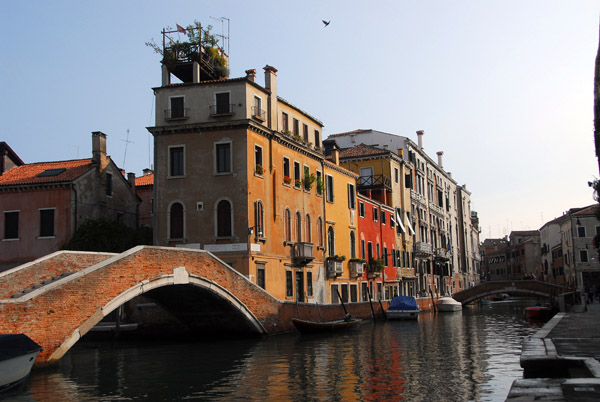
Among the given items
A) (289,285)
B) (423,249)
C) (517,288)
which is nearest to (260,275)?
(289,285)

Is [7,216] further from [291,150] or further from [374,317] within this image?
[374,317]

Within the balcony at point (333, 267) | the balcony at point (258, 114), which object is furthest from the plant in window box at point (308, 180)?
the balcony at point (258, 114)

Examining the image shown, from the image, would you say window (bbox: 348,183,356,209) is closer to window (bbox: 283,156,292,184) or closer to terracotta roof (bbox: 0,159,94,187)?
window (bbox: 283,156,292,184)

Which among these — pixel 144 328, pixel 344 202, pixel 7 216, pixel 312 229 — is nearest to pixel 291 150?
pixel 312 229

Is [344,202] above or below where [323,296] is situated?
above

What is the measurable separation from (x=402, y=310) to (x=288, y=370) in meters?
19.7

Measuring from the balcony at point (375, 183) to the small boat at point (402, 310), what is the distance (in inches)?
364

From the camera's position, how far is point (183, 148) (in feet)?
84.4

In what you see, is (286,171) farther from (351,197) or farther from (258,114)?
(351,197)

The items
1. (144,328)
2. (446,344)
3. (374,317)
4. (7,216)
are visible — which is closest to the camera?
(446,344)

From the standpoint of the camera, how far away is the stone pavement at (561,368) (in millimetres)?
6209

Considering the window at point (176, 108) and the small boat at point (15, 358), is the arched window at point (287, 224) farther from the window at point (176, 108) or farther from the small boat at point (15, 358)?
the small boat at point (15, 358)

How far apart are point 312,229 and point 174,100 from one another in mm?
8733

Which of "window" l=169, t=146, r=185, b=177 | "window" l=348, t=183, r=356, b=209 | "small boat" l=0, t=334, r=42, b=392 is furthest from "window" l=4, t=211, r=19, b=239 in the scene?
Answer: "window" l=348, t=183, r=356, b=209
